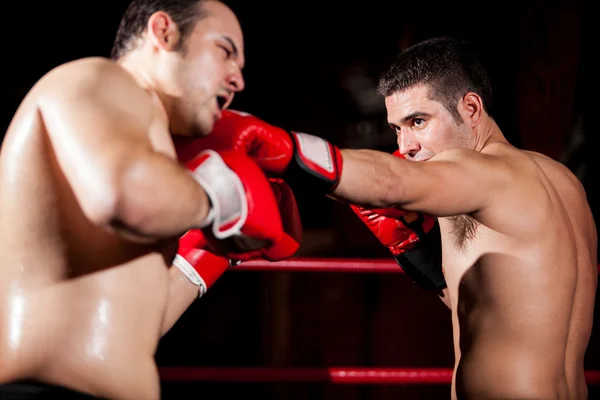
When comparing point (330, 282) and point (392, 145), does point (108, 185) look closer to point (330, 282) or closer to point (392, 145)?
Result: point (330, 282)

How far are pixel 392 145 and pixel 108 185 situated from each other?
12.8ft

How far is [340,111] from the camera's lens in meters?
4.89

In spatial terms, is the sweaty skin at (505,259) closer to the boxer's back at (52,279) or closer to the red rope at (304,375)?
the red rope at (304,375)

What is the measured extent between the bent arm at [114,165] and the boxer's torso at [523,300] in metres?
0.70

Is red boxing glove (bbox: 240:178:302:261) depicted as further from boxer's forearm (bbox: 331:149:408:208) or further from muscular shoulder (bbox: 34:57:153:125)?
muscular shoulder (bbox: 34:57:153:125)

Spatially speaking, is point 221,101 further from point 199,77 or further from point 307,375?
point 307,375

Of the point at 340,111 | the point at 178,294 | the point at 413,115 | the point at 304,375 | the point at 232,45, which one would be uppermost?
the point at 232,45

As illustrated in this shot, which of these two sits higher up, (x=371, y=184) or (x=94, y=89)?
(x=94, y=89)

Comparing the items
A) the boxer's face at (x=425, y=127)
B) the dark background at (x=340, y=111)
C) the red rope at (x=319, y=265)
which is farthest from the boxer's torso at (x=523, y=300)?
the dark background at (x=340, y=111)

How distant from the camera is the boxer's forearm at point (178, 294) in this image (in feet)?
4.44

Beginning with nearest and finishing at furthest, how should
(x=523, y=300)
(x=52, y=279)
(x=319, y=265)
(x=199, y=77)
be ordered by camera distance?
(x=52, y=279)
(x=199, y=77)
(x=523, y=300)
(x=319, y=265)

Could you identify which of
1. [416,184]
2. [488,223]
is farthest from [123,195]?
[488,223]

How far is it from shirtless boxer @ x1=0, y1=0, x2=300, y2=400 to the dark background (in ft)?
7.59

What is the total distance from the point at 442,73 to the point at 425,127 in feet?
0.52
